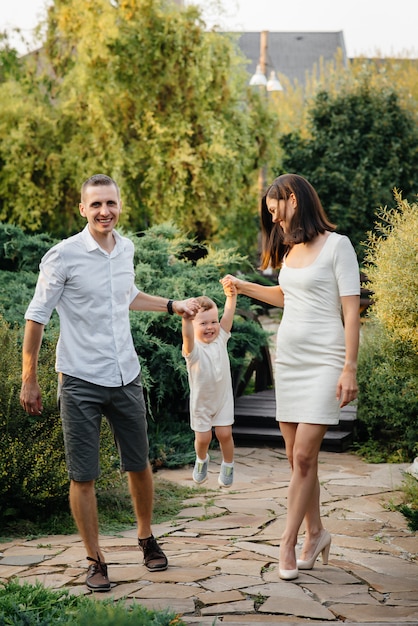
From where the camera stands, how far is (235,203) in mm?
14852

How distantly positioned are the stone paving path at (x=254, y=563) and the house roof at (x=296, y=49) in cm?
3467

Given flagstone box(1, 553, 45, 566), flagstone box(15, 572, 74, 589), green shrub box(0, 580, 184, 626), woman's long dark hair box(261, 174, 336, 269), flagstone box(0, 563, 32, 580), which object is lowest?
flagstone box(1, 553, 45, 566)

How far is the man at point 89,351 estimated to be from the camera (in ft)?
14.9

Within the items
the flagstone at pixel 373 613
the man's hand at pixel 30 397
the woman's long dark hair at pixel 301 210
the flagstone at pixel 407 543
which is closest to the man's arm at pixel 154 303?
the woman's long dark hair at pixel 301 210

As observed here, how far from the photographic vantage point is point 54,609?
393 cm

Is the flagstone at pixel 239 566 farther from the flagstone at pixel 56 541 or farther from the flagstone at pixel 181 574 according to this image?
the flagstone at pixel 56 541

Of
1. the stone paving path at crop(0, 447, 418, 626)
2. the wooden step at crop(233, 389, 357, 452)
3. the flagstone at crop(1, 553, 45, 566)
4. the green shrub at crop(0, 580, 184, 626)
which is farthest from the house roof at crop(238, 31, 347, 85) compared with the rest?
the green shrub at crop(0, 580, 184, 626)

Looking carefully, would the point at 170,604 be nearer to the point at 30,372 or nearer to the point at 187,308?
the point at 30,372

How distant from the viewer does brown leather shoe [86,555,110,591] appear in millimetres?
4473

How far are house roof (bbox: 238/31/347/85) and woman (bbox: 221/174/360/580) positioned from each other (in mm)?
36244

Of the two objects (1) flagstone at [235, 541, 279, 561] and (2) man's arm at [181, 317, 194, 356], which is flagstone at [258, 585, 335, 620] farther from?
(2) man's arm at [181, 317, 194, 356]

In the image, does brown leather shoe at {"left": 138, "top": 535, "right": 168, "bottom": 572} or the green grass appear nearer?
brown leather shoe at {"left": 138, "top": 535, "right": 168, "bottom": 572}

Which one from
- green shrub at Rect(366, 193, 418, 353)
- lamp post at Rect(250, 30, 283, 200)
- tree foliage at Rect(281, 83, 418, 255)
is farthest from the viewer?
lamp post at Rect(250, 30, 283, 200)

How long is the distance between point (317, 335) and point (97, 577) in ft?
5.39
